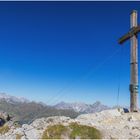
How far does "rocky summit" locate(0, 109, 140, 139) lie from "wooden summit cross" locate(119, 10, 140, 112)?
0.98 meters

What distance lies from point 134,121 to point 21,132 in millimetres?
6559

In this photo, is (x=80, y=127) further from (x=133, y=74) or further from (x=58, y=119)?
(x=133, y=74)

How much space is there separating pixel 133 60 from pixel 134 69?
0.63 metres

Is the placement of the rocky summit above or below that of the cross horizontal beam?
below

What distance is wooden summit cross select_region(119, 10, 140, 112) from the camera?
651 inches

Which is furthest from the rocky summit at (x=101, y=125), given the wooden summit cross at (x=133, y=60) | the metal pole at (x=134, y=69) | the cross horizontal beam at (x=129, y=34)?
the cross horizontal beam at (x=129, y=34)

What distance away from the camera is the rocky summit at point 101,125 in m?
13.0

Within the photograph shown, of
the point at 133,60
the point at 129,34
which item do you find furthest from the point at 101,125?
the point at 129,34

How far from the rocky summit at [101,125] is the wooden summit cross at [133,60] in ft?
3.20

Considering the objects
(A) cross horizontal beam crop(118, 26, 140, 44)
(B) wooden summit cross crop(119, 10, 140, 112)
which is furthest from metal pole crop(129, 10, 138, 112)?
(A) cross horizontal beam crop(118, 26, 140, 44)

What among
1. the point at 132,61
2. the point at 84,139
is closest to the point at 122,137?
the point at 84,139

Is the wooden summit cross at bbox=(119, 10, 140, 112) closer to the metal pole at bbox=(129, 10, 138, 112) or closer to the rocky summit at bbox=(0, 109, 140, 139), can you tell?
the metal pole at bbox=(129, 10, 138, 112)

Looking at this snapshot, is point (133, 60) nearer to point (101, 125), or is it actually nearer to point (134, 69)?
→ point (134, 69)

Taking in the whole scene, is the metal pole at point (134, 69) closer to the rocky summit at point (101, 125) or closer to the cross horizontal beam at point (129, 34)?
the cross horizontal beam at point (129, 34)
